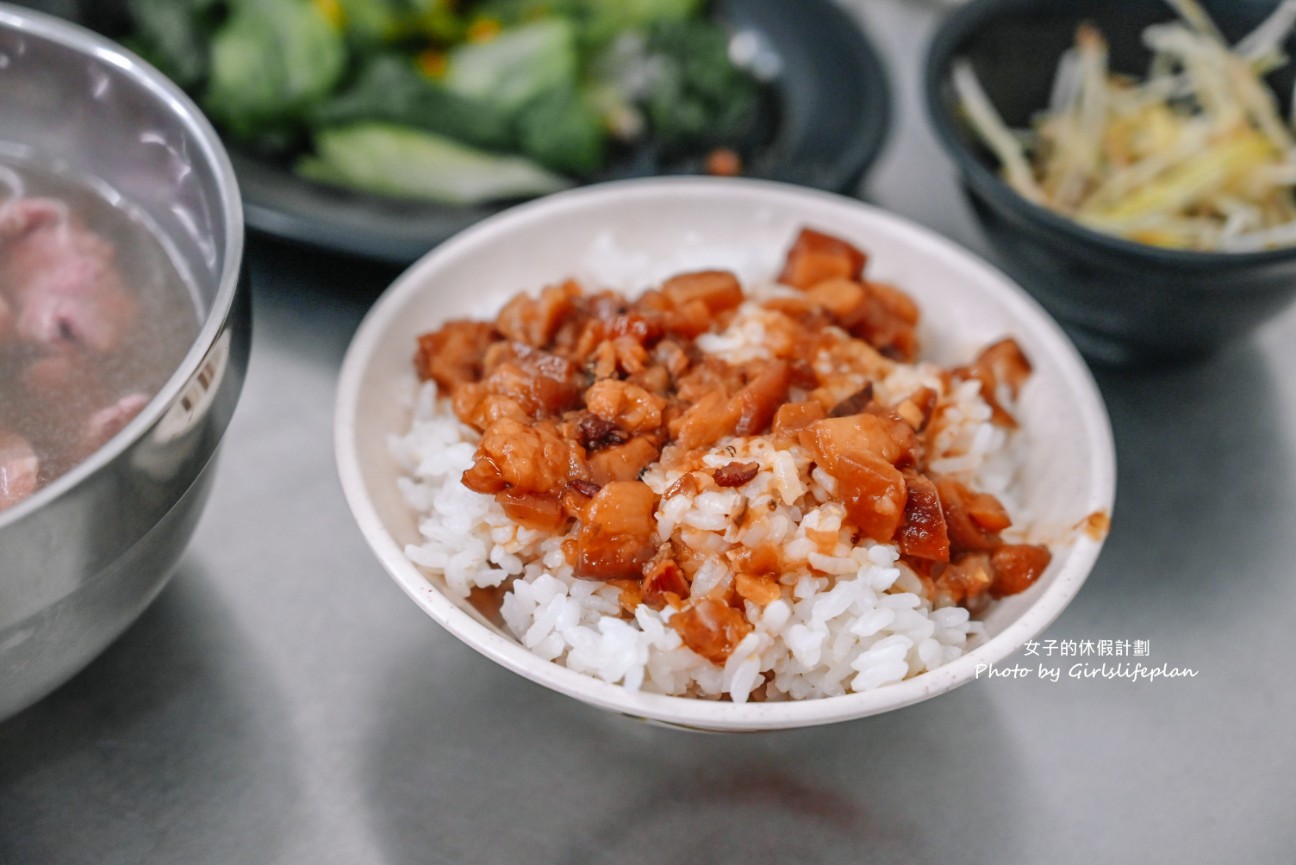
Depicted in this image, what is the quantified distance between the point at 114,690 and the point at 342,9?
2.08 meters

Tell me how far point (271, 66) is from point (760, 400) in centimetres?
194

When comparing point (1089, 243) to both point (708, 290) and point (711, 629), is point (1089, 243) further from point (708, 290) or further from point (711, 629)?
point (711, 629)

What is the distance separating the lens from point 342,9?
313cm

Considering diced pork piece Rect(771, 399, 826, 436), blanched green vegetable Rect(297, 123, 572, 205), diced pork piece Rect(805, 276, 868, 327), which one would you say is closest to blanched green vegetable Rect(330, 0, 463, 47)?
blanched green vegetable Rect(297, 123, 572, 205)

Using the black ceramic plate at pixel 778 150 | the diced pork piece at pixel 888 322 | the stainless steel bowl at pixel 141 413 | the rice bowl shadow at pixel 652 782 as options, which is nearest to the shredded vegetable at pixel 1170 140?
the black ceramic plate at pixel 778 150

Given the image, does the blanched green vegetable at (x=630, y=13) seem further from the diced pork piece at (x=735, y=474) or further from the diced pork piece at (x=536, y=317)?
the diced pork piece at (x=735, y=474)

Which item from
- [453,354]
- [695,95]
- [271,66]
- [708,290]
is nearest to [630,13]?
[695,95]

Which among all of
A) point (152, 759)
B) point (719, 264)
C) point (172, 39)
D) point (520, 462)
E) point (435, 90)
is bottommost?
point (152, 759)

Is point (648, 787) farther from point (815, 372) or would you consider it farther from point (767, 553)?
point (815, 372)

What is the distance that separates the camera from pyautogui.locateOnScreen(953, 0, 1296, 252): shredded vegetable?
2609 millimetres

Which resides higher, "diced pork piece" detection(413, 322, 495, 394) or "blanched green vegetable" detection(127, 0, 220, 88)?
"diced pork piece" detection(413, 322, 495, 394)

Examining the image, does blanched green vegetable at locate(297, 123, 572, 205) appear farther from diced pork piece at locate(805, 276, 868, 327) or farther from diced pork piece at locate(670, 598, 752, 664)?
diced pork piece at locate(670, 598, 752, 664)

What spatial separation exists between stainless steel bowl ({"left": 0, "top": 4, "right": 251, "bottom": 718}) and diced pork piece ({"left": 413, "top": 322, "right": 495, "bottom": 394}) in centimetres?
38

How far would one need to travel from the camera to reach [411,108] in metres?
2.97
